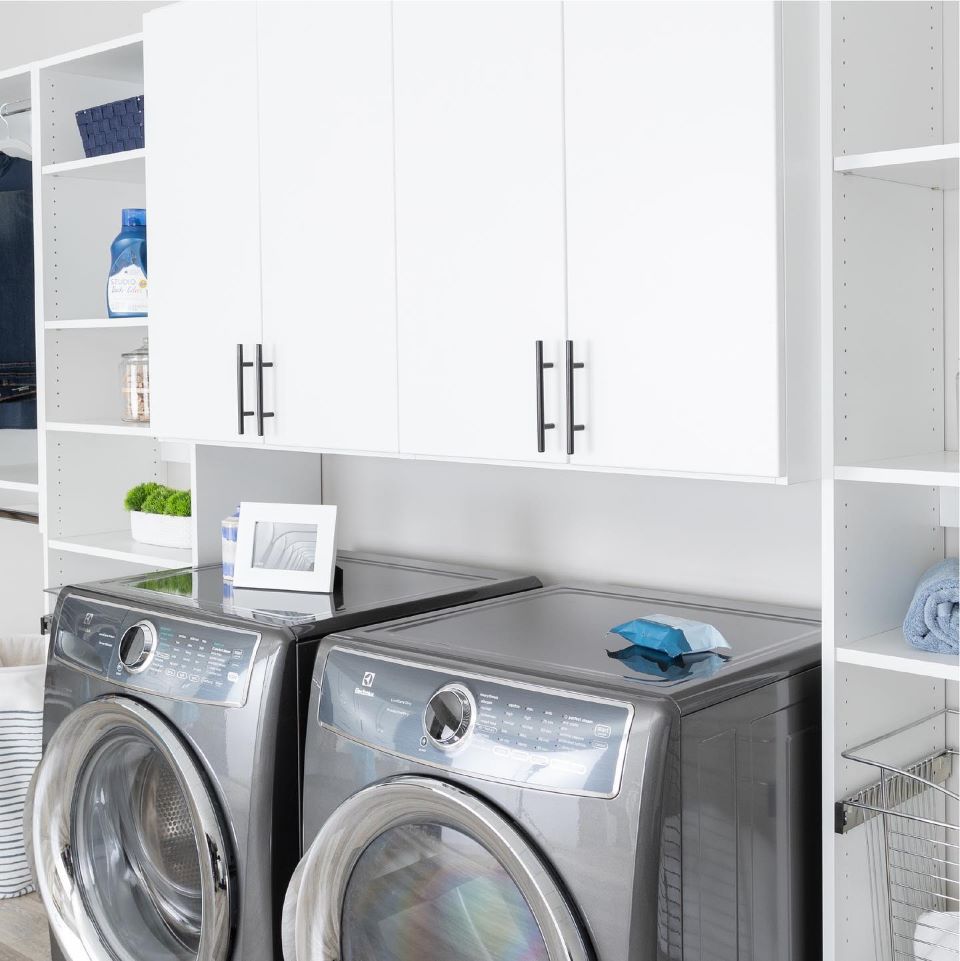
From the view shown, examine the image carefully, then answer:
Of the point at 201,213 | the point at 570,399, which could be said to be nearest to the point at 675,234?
the point at 570,399

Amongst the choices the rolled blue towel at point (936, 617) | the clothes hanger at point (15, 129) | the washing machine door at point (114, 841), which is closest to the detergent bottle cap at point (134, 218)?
the clothes hanger at point (15, 129)

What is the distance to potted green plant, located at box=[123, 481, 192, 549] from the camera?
2.62 metres

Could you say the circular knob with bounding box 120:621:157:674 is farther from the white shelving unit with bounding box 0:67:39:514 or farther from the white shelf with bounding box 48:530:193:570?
the white shelving unit with bounding box 0:67:39:514

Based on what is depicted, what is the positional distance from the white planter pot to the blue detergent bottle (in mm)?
463

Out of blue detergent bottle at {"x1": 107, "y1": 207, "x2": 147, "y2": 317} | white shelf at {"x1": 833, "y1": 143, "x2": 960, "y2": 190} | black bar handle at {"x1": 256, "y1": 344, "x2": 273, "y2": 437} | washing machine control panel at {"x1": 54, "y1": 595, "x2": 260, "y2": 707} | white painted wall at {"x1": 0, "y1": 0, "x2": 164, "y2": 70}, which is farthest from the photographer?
white painted wall at {"x1": 0, "y1": 0, "x2": 164, "y2": 70}

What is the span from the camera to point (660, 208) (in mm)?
1607

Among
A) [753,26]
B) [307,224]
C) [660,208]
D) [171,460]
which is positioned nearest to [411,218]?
[307,224]

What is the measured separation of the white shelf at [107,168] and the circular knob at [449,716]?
1.41 meters

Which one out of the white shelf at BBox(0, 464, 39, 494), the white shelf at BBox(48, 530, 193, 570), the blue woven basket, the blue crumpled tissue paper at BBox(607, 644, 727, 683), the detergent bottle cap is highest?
the blue woven basket

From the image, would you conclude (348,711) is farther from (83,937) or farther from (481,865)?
(83,937)

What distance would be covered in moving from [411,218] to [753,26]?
2.14ft

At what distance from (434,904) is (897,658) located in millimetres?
735

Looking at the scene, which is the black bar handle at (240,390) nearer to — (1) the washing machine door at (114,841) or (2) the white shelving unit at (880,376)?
(1) the washing machine door at (114,841)

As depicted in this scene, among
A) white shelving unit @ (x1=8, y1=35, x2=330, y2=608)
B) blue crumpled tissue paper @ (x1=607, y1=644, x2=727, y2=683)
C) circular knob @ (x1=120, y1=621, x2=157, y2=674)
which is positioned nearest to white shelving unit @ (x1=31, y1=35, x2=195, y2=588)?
white shelving unit @ (x1=8, y1=35, x2=330, y2=608)
